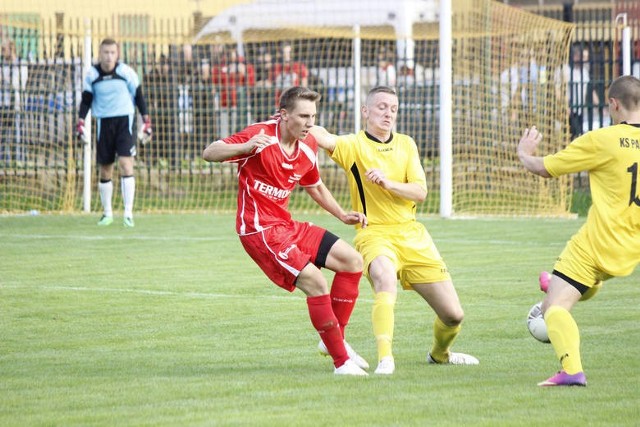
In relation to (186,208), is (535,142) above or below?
above

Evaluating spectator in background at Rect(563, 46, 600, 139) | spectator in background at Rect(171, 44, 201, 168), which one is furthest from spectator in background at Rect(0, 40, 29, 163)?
spectator in background at Rect(563, 46, 600, 139)

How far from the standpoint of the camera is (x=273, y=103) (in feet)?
75.7

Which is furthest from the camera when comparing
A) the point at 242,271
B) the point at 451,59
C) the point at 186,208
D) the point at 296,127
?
the point at 186,208

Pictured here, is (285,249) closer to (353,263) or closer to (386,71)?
(353,263)

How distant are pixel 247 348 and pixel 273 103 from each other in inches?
585

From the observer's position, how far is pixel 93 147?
22250mm

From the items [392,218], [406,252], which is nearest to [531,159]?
[406,252]

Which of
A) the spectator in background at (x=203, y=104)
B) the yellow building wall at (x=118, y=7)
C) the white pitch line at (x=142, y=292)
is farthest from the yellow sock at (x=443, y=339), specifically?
the yellow building wall at (x=118, y=7)

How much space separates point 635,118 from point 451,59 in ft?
40.8

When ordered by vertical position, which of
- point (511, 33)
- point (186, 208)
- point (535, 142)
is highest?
point (511, 33)

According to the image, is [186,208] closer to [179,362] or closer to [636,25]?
[636,25]

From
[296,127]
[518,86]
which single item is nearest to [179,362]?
[296,127]

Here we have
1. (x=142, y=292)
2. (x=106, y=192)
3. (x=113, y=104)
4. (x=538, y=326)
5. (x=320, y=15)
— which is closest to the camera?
(x=538, y=326)

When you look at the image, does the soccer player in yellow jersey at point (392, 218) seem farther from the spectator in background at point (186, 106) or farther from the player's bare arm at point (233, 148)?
the spectator in background at point (186, 106)
